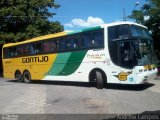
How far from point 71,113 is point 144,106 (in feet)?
8.33

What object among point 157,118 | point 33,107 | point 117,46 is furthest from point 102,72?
point 157,118

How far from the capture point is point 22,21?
3177cm

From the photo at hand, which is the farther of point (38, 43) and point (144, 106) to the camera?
point (38, 43)

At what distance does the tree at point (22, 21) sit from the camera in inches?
1207

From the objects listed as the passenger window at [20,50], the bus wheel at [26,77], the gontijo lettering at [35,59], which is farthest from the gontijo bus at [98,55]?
the passenger window at [20,50]

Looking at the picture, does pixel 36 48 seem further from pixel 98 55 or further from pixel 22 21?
pixel 22 21

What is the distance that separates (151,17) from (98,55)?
10662mm

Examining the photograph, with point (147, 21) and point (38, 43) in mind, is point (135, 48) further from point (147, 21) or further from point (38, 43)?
point (147, 21)

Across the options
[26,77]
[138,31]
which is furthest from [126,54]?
[26,77]

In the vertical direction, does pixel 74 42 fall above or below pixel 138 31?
below

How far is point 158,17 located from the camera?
80.7 feet

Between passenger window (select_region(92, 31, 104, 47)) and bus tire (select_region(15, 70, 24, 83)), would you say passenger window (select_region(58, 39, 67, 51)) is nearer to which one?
passenger window (select_region(92, 31, 104, 47))

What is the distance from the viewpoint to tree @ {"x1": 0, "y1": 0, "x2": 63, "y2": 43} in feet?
101

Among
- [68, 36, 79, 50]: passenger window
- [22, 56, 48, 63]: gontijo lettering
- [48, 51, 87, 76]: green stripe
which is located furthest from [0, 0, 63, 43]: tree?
Answer: [68, 36, 79, 50]: passenger window
